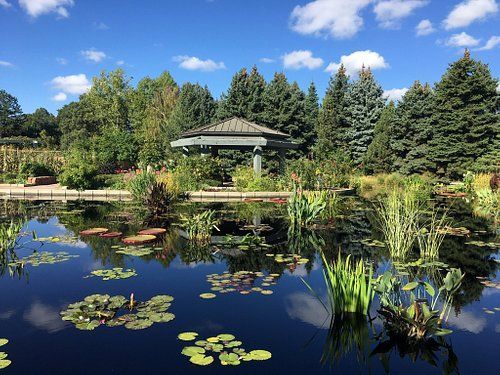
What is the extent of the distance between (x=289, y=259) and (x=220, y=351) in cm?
270

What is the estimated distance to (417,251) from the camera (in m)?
5.82

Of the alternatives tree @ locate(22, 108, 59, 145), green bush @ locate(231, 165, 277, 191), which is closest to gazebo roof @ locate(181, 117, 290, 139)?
green bush @ locate(231, 165, 277, 191)

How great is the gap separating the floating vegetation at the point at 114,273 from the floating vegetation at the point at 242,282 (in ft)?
3.15

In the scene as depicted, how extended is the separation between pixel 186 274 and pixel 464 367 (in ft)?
10.0

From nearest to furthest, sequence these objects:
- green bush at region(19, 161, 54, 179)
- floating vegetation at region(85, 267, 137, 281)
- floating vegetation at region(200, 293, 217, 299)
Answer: floating vegetation at region(200, 293, 217, 299), floating vegetation at region(85, 267, 137, 281), green bush at region(19, 161, 54, 179)

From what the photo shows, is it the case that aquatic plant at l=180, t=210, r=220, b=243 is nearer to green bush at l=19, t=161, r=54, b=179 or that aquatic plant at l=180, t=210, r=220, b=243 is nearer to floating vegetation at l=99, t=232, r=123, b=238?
floating vegetation at l=99, t=232, r=123, b=238

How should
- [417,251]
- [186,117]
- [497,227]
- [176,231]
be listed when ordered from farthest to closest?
[186,117]
[497,227]
[176,231]
[417,251]

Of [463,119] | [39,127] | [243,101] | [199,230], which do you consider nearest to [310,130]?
[243,101]

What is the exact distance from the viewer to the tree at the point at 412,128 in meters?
24.5

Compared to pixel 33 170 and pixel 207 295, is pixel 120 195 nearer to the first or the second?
pixel 33 170

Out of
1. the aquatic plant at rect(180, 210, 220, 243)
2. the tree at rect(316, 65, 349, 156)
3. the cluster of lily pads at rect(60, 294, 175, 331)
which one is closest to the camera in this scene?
the cluster of lily pads at rect(60, 294, 175, 331)

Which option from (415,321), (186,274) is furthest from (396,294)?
(186,274)

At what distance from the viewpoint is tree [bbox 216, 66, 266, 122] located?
94.1 ft

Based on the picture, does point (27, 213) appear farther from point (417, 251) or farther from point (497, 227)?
point (497, 227)
